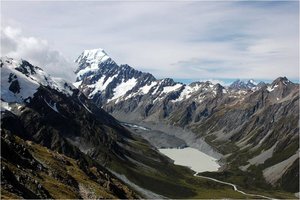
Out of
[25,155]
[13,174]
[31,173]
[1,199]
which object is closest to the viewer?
[1,199]

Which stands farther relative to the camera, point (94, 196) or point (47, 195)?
point (94, 196)

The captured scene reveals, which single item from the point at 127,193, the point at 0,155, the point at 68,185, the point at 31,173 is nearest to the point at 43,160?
the point at 68,185

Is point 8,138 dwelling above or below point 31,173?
above

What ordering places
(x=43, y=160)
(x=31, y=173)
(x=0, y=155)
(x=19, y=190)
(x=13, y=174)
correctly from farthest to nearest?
(x=43, y=160) → (x=31, y=173) → (x=0, y=155) → (x=13, y=174) → (x=19, y=190)

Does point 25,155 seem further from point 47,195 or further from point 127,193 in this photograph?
point 127,193

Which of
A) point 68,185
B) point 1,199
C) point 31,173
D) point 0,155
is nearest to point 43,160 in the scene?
point 68,185

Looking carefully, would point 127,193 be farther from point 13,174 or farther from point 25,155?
point 13,174

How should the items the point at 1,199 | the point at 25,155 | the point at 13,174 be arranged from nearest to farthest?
the point at 1,199, the point at 13,174, the point at 25,155

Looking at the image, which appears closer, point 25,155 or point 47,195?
point 47,195

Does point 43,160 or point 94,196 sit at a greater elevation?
point 43,160
